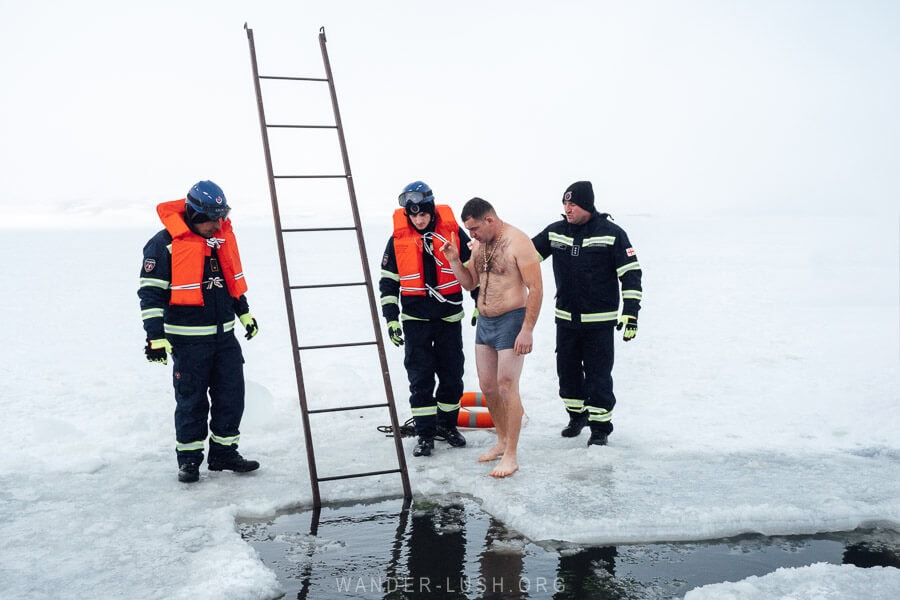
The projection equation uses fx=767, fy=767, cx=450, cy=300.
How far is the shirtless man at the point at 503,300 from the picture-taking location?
535 centimetres

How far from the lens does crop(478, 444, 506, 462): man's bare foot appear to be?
585 centimetres

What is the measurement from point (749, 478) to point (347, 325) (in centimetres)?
798

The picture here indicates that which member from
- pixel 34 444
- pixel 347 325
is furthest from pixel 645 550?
pixel 347 325

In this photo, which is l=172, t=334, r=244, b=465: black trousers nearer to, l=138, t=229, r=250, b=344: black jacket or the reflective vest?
l=138, t=229, r=250, b=344: black jacket

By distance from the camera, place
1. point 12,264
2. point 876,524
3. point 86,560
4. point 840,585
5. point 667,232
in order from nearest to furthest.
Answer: point 840,585
point 86,560
point 876,524
point 12,264
point 667,232

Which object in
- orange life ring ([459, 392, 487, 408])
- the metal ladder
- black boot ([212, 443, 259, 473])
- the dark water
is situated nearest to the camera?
the dark water

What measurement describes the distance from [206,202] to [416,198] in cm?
156

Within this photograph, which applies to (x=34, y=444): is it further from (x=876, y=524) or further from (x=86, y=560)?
(x=876, y=524)

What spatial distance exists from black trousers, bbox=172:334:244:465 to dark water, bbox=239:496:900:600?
1043 mm

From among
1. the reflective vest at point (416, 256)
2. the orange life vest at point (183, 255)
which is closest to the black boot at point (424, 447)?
the reflective vest at point (416, 256)

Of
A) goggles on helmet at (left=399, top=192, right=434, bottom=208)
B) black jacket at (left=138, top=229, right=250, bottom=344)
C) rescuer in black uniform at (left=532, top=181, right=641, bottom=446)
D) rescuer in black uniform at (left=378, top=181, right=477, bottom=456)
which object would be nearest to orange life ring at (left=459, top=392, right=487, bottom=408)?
rescuer in black uniform at (left=378, top=181, right=477, bottom=456)

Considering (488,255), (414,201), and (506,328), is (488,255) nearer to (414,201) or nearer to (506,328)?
(506,328)

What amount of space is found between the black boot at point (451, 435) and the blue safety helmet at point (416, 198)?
6.10 ft

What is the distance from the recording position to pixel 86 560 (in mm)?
4238
